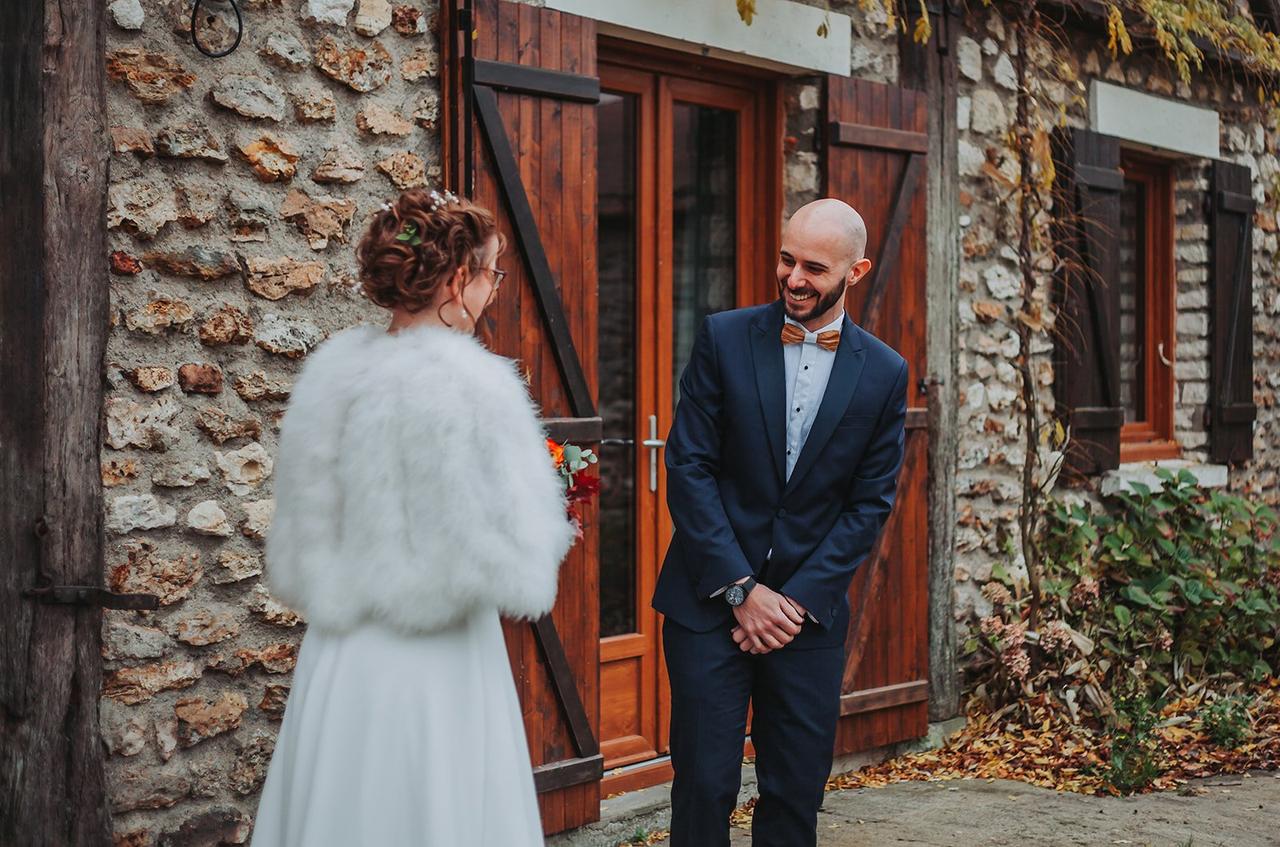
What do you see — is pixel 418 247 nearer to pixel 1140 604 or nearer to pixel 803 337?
pixel 803 337

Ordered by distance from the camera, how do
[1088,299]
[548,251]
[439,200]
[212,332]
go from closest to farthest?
[439,200] < [212,332] < [548,251] < [1088,299]

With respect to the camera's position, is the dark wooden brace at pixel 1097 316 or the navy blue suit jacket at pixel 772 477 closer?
the navy blue suit jacket at pixel 772 477

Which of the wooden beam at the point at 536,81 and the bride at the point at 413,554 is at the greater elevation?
the wooden beam at the point at 536,81

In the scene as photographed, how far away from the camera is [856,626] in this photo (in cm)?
570

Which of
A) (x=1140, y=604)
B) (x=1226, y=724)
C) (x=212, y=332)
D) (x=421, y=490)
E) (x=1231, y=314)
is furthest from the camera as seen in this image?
(x=1231, y=314)

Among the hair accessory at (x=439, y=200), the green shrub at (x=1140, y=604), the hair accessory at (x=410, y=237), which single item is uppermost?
the hair accessory at (x=439, y=200)

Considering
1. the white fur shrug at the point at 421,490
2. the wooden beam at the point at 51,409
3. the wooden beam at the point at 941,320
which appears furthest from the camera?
the wooden beam at the point at 941,320

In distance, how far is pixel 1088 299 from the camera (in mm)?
7070

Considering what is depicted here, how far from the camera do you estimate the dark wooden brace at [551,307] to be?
14.2ft

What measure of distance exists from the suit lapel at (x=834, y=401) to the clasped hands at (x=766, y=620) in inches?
10.7

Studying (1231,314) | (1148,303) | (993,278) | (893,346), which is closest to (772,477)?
(893,346)

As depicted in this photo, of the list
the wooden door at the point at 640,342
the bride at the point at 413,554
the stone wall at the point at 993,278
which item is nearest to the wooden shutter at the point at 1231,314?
the stone wall at the point at 993,278

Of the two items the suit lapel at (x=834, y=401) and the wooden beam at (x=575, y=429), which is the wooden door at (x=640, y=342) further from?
the suit lapel at (x=834, y=401)

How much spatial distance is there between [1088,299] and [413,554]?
17.0 ft
